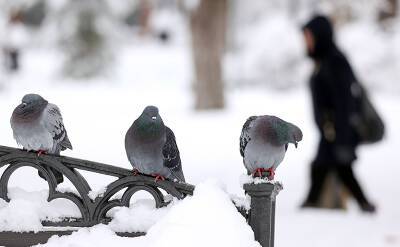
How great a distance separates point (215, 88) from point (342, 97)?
7.01 metres

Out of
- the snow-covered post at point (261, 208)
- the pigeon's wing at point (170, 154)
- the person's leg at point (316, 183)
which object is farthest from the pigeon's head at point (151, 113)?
the person's leg at point (316, 183)

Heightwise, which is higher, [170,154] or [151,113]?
[151,113]

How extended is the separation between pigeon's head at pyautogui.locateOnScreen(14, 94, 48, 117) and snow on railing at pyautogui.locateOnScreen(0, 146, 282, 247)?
6.6 inches

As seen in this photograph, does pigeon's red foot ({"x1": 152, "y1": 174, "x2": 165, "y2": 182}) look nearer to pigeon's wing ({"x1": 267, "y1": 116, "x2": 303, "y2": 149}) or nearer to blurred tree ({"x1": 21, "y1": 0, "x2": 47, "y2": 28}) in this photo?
pigeon's wing ({"x1": 267, "y1": 116, "x2": 303, "y2": 149})

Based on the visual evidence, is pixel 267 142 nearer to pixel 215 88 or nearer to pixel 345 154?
pixel 345 154

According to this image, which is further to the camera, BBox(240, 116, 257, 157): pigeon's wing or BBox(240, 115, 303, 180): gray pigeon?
BBox(240, 116, 257, 157): pigeon's wing

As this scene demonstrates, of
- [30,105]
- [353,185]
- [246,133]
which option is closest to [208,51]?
[353,185]

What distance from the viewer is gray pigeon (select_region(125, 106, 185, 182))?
286 cm

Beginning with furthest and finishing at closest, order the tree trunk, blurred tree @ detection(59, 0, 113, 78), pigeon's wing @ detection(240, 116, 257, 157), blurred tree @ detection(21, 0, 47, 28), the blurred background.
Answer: blurred tree @ detection(21, 0, 47, 28), blurred tree @ detection(59, 0, 113, 78), the tree trunk, the blurred background, pigeon's wing @ detection(240, 116, 257, 157)

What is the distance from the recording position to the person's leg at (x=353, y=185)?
6.81 metres

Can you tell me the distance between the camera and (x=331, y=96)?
6.82m

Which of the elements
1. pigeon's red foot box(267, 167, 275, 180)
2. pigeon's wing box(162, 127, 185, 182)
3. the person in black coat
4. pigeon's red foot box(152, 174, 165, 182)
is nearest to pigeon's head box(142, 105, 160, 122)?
→ pigeon's wing box(162, 127, 185, 182)

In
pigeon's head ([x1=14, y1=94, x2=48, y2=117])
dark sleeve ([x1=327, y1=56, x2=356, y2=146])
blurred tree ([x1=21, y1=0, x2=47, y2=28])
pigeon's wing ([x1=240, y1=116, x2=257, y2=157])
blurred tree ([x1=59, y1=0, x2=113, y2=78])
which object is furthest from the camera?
blurred tree ([x1=21, y1=0, x2=47, y2=28])

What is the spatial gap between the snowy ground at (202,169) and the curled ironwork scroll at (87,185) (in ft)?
0.18
